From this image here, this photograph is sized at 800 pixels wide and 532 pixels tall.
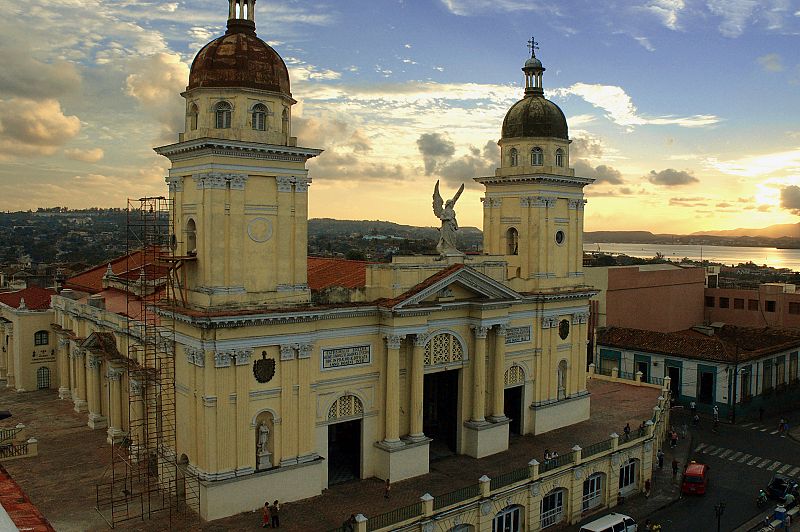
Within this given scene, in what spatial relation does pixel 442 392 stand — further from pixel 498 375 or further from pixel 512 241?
pixel 512 241

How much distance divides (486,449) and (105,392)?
58.7 ft

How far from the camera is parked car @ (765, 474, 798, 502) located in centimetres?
2864

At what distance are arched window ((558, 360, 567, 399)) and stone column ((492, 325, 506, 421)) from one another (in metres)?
4.88

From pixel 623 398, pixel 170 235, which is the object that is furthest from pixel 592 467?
pixel 170 235

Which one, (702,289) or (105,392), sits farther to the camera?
(702,289)

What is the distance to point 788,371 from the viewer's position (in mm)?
46344

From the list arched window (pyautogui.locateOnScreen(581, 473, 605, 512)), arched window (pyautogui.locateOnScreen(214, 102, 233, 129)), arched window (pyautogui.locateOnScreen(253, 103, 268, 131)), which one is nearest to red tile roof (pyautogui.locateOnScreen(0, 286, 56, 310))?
arched window (pyautogui.locateOnScreen(214, 102, 233, 129))

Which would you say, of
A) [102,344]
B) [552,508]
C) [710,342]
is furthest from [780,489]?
[102,344]

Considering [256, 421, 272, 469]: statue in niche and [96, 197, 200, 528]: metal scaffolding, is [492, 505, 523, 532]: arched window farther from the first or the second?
[96, 197, 200, 528]: metal scaffolding

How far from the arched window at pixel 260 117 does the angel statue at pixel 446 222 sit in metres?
8.54

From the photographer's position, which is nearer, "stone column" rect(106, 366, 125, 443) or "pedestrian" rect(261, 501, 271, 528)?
"pedestrian" rect(261, 501, 271, 528)

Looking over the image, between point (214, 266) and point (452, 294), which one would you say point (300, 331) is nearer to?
point (214, 266)

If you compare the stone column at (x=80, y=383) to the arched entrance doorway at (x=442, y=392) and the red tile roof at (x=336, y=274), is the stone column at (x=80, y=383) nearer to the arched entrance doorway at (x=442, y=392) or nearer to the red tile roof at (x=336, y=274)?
the red tile roof at (x=336, y=274)

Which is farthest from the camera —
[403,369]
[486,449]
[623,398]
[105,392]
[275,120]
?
[623,398]
